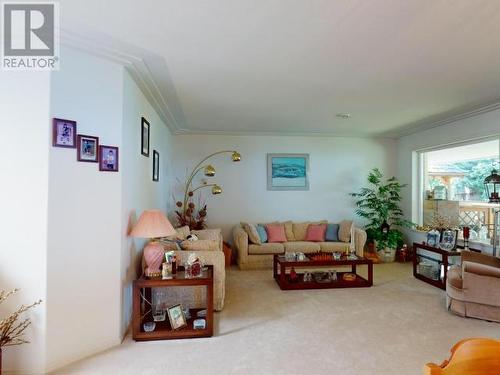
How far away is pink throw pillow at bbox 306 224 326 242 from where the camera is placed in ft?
17.8

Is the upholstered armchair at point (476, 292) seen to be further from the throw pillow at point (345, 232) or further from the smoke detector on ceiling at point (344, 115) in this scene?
the smoke detector on ceiling at point (344, 115)

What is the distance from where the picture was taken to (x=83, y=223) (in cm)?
233

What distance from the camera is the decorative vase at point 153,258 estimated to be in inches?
110

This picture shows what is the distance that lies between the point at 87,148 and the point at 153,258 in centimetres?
116

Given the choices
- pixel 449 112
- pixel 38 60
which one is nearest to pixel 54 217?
pixel 38 60

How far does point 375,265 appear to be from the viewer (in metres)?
5.37

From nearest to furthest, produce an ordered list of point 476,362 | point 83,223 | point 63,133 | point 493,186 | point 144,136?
point 476,362 < point 63,133 < point 83,223 < point 144,136 < point 493,186

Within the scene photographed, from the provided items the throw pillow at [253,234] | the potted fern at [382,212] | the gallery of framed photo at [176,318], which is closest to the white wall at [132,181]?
the gallery of framed photo at [176,318]

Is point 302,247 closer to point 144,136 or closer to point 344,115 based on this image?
point 344,115

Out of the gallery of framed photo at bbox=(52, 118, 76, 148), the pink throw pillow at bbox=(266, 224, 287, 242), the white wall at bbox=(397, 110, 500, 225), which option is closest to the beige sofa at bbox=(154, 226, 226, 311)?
the gallery of framed photo at bbox=(52, 118, 76, 148)

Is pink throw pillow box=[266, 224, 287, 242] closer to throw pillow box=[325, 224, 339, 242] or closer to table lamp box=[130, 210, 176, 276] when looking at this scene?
throw pillow box=[325, 224, 339, 242]

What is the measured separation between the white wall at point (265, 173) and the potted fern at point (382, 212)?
24cm

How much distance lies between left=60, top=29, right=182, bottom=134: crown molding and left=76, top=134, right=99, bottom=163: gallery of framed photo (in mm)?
689

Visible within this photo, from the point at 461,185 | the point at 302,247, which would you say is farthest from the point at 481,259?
the point at 302,247
